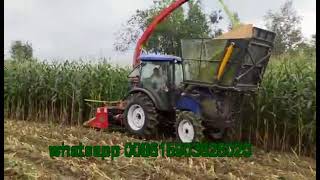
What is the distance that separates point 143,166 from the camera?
162 inches

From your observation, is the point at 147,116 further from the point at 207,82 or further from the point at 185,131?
the point at 207,82

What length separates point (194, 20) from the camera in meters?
9.46

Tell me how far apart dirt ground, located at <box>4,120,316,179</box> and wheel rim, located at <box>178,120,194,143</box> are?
665 mm

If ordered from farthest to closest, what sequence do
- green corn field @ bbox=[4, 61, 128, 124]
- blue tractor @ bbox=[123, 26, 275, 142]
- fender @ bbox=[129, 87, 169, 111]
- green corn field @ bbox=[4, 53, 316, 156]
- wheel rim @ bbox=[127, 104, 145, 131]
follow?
green corn field @ bbox=[4, 61, 128, 124] → wheel rim @ bbox=[127, 104, 145, 131] → fender @ bbox=[129, 87, 169, 111] → green corn field @ bbox=[4, 53, 316, 156] → blue tractor @ bbox=[123, 26, 275, 142]

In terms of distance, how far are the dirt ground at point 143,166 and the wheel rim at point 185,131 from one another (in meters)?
0.66

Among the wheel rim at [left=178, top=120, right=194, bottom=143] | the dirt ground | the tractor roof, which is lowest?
the dirt ground

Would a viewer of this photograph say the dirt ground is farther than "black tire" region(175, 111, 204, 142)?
No

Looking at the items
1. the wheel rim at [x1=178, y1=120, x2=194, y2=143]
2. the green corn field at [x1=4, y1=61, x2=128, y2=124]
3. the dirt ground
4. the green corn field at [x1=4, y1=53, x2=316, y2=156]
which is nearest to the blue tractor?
the wheel rim at [x1=178, y1=120, x2=194, y2=143]

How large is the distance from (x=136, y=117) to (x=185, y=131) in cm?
110

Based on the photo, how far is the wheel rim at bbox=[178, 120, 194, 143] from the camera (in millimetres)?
5383

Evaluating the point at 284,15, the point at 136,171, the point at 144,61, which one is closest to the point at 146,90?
the point at 144,61

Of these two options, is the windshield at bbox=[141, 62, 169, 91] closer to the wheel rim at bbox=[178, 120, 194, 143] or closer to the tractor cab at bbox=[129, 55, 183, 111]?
the tractor cab at bbox=[129, 55, 183, 111]

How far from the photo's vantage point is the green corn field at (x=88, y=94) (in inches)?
221

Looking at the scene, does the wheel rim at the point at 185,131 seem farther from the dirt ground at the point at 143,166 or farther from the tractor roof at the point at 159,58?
the tractor roof at the point at 159,58
